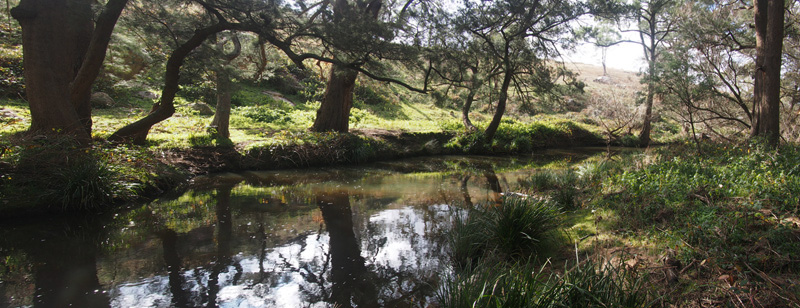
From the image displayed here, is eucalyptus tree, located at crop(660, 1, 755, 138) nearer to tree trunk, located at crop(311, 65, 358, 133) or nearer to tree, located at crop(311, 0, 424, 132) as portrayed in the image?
tree, located at crop(311, 0, 424, 132)

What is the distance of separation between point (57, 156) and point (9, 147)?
64cm

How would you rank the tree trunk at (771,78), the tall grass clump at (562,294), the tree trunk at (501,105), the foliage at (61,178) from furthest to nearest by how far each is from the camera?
the tree trunk at (501,105) < the tree trunk at (771,78) < the foliage at (61,178) < the tall grass clump at (562,294)

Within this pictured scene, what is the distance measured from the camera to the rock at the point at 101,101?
42.5 feet

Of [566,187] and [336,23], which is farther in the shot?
[336,23]

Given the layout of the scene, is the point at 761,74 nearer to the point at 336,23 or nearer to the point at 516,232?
the point at 516,232

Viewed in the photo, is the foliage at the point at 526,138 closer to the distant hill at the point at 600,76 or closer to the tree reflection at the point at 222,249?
the tree reflection at the point at 222,249

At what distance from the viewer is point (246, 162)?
33.7ft

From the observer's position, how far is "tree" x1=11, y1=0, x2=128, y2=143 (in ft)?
22.8

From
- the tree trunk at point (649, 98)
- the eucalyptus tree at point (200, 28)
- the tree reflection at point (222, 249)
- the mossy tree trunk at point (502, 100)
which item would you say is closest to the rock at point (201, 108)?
the eucalyptus tree at point (200, 28)

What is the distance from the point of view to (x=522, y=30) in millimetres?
12125

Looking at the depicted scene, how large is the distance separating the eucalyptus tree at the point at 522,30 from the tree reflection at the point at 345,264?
6.73 m

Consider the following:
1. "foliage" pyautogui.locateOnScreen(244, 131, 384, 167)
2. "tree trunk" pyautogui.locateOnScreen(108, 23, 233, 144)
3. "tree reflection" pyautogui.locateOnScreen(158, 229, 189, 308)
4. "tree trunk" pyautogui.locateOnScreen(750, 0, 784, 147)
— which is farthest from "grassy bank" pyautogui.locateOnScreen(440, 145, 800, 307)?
"foliage" pyautogui.locateOnScreen(244, 131, 384, 167)

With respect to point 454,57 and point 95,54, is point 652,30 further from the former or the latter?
point 95,54

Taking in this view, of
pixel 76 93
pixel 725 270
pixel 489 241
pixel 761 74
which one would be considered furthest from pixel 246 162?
pixel 761 74
